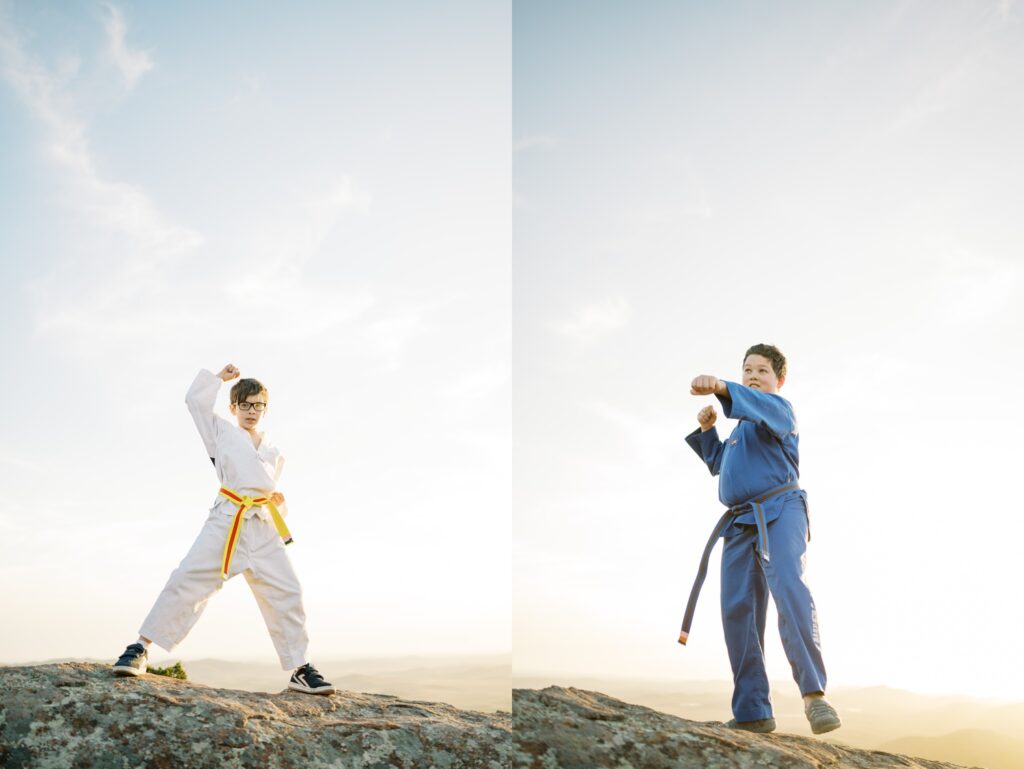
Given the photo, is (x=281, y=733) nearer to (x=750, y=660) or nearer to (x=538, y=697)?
(x=538, y=697)

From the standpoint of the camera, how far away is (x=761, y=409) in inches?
144

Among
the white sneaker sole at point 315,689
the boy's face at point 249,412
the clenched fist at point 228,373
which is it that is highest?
the clenched fist at point 228,373

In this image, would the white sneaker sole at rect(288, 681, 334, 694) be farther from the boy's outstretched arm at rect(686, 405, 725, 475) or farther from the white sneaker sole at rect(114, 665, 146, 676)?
the boy's outstretched arm at rect(686, 405, 725, 475)

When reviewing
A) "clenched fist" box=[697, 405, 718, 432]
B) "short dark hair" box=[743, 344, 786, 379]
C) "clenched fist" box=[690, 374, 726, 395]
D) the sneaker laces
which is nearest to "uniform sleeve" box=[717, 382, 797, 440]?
"clenched fist" box=[690, 374, 726, 395]

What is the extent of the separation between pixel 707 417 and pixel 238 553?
2.65 metres

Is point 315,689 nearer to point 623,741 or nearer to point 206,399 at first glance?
point 206,399

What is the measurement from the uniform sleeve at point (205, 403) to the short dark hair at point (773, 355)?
120 inches

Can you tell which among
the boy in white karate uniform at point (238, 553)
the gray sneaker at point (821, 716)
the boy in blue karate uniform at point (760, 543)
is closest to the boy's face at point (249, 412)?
the boy in white karate uniform at point (238, 553)

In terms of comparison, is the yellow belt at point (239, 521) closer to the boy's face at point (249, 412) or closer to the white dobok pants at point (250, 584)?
the white dobok pants at point (250, 584)

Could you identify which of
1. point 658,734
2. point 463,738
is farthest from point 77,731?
point 658,734

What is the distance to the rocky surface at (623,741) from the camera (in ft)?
8.58

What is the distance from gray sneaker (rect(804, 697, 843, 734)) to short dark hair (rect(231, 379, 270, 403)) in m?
3.53

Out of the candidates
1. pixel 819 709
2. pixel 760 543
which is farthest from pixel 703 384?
pixel 819 709

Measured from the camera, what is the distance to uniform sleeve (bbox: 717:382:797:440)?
355 centimetres
